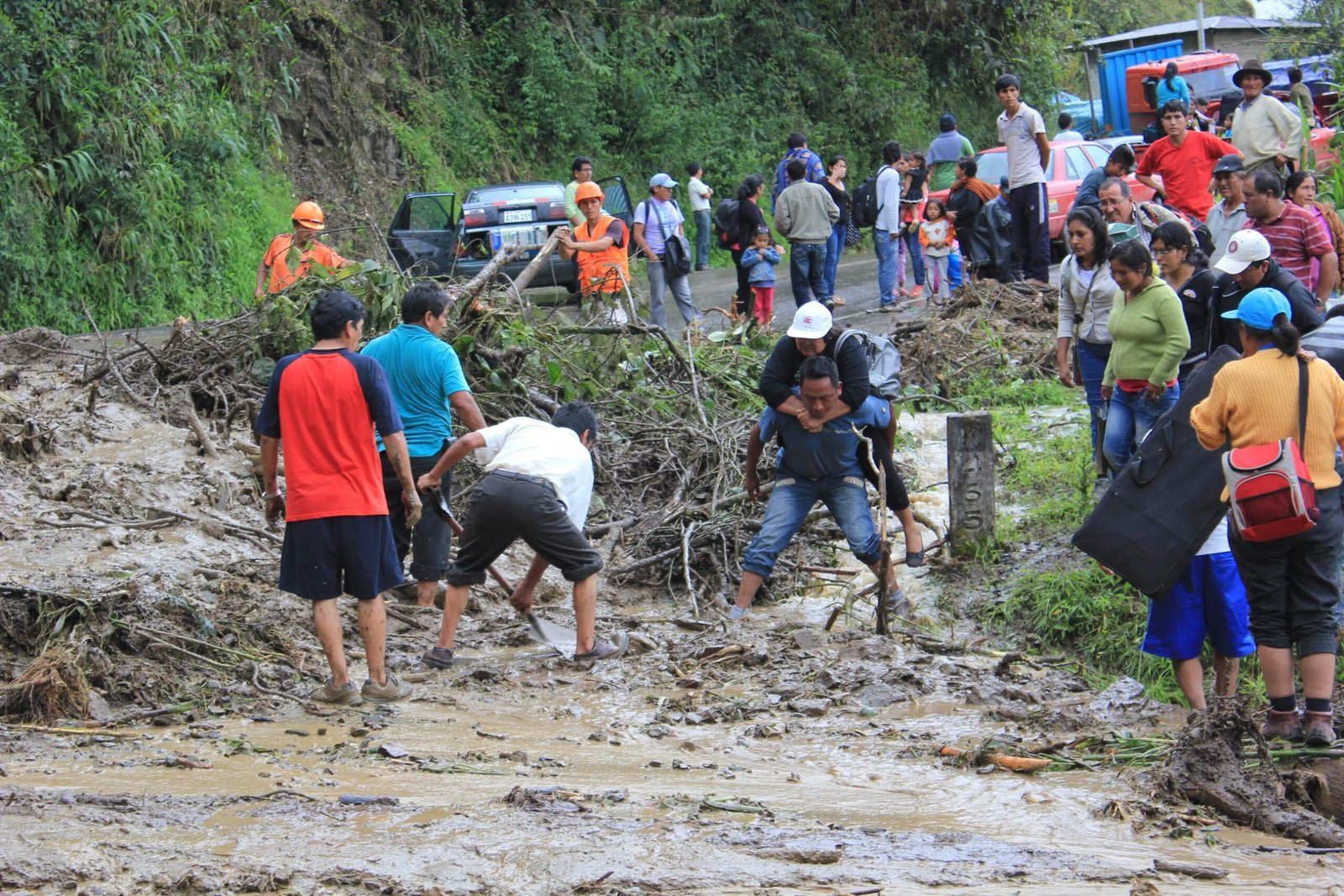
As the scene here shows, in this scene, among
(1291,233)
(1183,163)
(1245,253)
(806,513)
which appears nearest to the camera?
(1245,253)

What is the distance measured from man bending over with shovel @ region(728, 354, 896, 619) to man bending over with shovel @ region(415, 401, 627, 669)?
103cm

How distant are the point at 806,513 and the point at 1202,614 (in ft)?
7.34

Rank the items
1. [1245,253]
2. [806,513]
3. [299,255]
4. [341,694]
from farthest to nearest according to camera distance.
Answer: [299,255]
[806,513]
[1245,253]
[341,694]

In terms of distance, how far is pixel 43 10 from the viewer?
51.6ft

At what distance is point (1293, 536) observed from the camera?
536 centimetres

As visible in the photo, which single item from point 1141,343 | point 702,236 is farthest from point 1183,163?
point 702,236

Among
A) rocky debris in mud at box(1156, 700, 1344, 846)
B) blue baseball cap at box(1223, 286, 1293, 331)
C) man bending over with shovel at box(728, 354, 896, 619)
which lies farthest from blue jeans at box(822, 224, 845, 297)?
rocky debris in mud at box(1156, 700, 1344, 846)

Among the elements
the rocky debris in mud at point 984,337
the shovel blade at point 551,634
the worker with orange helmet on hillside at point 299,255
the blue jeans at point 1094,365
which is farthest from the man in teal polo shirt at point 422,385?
the rocky debris in mud at point 984,337

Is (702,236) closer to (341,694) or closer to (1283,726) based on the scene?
(341,694)

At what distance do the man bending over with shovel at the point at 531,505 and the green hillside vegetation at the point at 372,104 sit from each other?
3993mm

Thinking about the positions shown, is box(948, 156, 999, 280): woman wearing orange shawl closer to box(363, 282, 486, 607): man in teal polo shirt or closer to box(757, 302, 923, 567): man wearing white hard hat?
box(757, 302, 923, 567): man wearing white hard hat

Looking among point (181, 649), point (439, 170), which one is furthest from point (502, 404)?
point (439, 170)

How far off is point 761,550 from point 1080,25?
36.2 m

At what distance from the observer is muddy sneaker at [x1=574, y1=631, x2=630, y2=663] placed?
6945mm
